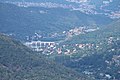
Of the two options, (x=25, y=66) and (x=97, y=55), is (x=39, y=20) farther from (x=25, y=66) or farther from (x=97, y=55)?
(x=25, y=66)

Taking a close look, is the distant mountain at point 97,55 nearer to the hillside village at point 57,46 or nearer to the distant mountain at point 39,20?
the hillside village at point 57,46

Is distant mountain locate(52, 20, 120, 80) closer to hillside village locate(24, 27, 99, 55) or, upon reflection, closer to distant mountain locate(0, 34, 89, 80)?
hillside village locate(24, 27, 99, 55)

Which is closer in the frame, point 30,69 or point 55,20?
point 30,69

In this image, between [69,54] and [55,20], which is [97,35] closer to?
[69,54]

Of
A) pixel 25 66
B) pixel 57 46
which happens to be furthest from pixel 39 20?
pixel 25 66

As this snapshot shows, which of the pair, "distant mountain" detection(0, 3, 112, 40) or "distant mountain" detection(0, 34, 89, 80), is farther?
"distant mountain" detection(0, 3, 112, 40)

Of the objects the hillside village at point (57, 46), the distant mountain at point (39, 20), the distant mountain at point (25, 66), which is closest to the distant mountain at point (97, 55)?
the hillside village at point (57, 46)

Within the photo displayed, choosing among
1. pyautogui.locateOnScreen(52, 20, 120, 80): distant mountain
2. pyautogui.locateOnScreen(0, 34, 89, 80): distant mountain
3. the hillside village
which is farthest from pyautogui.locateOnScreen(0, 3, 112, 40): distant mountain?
pyautogui.locateOnScreen(0, 34, 89, 80): distant mountain

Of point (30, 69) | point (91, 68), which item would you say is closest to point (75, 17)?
point (91, 68)
